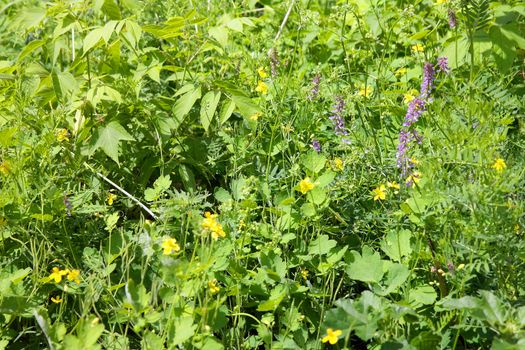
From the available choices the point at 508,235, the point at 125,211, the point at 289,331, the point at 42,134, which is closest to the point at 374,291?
the point at 289,331

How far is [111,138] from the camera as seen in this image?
2715mm

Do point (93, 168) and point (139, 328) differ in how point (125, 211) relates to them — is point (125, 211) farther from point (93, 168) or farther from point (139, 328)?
point (139, 328)

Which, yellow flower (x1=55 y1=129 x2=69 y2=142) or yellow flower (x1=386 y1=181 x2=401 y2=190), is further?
yellow flower (x1=55 y1=129 x2=69 y2=142)

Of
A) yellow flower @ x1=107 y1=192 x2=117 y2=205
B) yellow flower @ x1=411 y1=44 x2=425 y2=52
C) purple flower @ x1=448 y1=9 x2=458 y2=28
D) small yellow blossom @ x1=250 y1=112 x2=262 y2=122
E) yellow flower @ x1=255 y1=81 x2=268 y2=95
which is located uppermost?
purple flower @ x1=448 y1=9 x2=458 y2=28

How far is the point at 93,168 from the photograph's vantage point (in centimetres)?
→ 281

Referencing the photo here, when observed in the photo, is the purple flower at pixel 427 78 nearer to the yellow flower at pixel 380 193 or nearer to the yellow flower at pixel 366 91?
the yellow flower at pixel 366 91

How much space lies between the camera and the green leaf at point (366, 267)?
7.38 ft

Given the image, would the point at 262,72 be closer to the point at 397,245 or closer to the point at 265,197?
the point at 265,197

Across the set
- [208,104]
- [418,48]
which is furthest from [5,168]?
[418,48]

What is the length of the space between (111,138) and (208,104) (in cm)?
39

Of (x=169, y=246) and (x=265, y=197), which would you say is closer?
(x=169, y=246)

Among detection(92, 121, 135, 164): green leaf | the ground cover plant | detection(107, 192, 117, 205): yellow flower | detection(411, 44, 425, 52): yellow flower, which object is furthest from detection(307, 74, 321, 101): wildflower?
detection(107, 192, 117, 205): yellow flower

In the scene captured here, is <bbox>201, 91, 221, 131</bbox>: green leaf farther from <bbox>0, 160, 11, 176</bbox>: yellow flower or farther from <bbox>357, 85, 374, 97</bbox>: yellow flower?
<bbox>0, 160, 11, 176</bbox>: yellow flower

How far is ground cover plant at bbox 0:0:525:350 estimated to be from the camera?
2.09m
